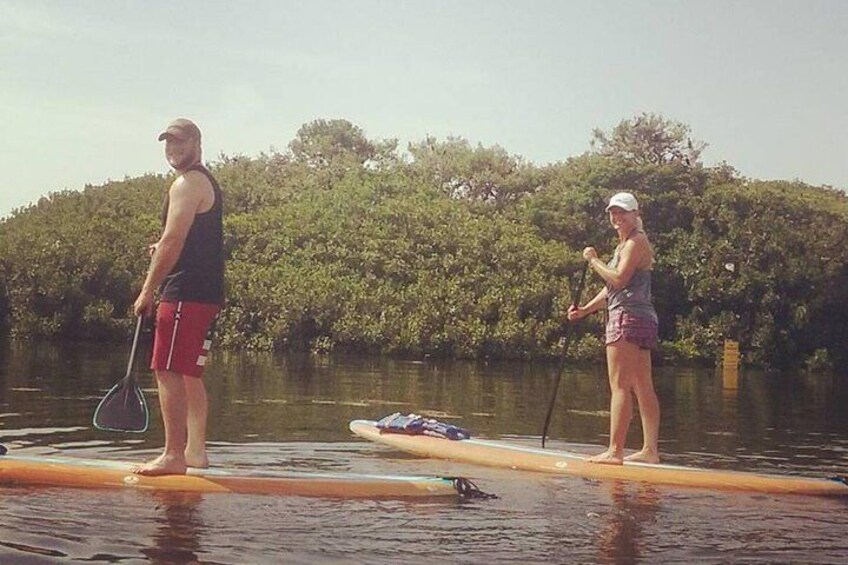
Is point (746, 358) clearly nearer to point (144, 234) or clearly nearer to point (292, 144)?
point (144, 234)

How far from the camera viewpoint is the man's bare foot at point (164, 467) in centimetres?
564

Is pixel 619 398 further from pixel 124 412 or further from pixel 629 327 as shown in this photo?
pixel 124 412

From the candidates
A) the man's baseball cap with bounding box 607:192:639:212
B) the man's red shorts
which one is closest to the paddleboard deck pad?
the man's red shorts

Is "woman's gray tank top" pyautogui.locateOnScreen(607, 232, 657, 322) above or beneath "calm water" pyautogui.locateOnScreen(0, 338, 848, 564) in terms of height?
above

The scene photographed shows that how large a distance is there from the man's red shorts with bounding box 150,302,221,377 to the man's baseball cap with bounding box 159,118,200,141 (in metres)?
0.88

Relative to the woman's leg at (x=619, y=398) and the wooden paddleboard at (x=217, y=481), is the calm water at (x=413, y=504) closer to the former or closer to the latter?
the wooden paddleboard at (x=217, y=481)

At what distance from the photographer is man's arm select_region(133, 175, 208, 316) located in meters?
5.73

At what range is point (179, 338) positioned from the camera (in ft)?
18.8

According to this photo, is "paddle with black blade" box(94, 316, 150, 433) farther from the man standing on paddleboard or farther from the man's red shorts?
the man's red shorts

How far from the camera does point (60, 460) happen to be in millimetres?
5777

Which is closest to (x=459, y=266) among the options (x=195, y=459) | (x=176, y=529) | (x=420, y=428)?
(x=420, y=428)

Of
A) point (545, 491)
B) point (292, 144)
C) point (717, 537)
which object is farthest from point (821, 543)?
point (292, 144)

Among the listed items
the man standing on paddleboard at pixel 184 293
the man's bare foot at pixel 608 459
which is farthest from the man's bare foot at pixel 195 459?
the man's bare foot at pixel 608 459

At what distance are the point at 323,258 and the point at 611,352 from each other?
3015cm
